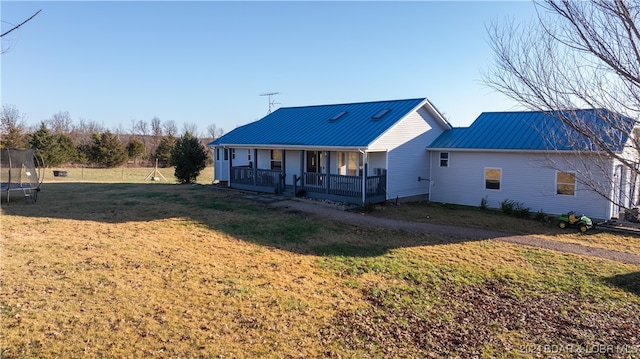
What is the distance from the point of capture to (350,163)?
19.5 metres

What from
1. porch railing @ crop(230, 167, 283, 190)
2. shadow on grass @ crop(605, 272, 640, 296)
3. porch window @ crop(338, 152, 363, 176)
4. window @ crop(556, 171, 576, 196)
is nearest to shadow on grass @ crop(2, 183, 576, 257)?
porch railing @ crop(230, 167, 283, 190)

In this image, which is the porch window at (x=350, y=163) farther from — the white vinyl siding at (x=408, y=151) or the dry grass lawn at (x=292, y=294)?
the dry grass lawn at (x=292, y=294)

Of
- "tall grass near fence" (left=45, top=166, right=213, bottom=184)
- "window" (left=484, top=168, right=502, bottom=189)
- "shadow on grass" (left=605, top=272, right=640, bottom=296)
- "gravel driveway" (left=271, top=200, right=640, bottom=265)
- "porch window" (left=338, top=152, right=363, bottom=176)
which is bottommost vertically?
"shadow on grass" (left=605, top=272, right=640, bottom=296)

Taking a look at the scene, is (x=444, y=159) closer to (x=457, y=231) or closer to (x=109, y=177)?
(x=457, y=231)

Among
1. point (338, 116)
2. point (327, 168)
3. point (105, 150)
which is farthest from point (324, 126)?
point (105, 150)

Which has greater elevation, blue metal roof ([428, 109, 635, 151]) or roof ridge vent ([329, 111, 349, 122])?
roof ridge vent ([329, 111, 349, 122])

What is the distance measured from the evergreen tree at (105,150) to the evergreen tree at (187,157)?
18276 millimetres

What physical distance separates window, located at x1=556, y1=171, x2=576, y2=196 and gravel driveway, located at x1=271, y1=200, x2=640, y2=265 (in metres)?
4.43

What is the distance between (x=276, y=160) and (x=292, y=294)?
1618cm

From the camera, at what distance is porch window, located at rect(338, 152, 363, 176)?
61.9 feet

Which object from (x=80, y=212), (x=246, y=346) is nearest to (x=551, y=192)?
(x=246, y=346)

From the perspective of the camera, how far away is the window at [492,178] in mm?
17625

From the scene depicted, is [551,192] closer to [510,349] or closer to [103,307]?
[510,349]

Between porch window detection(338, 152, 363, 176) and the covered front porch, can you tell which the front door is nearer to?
the covered front porch
